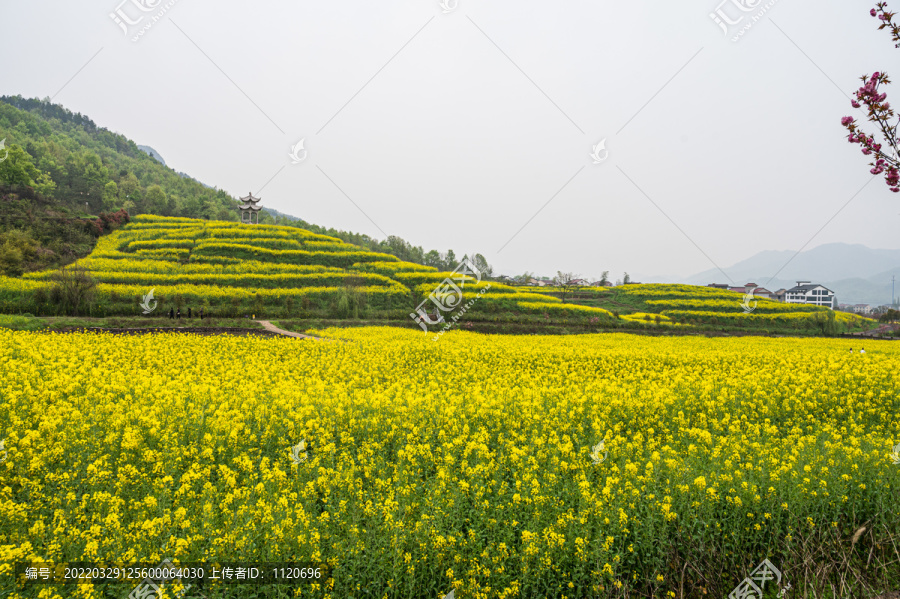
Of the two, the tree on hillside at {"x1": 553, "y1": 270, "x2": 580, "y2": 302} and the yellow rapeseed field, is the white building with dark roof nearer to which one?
the tree on hillside at {"x1": 553, "y1": 270, "x2": 580, "y2": 302}

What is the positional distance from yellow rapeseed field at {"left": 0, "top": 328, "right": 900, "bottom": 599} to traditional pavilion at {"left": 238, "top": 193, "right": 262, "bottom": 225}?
175 feet

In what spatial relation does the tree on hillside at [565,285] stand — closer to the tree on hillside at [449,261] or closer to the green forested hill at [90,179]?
the tree on hillside at [449,261]

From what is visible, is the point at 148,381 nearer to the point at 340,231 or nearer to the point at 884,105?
the point at 884,105

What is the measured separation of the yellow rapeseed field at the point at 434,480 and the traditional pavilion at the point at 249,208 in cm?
5342

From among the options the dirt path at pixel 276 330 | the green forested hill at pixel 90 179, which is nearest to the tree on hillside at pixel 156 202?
the green forested hill at pixel 90 179

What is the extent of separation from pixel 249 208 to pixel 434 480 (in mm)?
60481

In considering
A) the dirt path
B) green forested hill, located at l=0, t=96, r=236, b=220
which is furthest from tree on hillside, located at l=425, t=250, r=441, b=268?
the dirt path

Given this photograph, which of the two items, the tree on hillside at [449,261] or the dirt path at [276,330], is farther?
the tree on hillside at [449,261]

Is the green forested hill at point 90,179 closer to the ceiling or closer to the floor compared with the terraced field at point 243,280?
closer to the ceiling

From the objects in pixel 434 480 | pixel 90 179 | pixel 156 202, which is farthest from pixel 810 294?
pixel 90 179

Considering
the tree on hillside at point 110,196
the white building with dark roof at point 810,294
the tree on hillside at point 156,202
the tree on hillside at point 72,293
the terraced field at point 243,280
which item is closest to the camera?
the tree on hillside at point 72,293

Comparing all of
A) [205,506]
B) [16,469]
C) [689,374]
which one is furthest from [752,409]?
[16,469]

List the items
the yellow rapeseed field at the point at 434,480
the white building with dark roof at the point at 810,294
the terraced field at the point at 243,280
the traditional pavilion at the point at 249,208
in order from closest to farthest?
the yellow rapeseed field at the point at 434,480
the terraced field at the point at 243,280
the traditional pavilion at the point at 249,208
the white building with dark roof at the point at 810,294

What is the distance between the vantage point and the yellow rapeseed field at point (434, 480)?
3598mm
